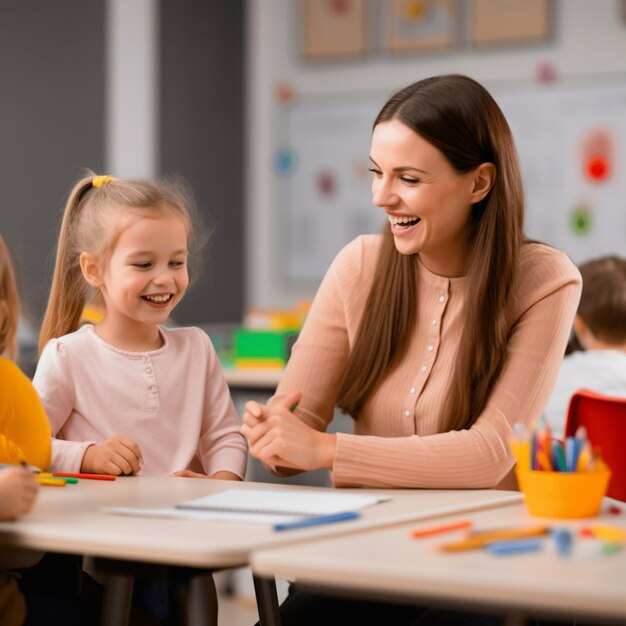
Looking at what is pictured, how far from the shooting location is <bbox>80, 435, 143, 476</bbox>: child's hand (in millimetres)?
1639

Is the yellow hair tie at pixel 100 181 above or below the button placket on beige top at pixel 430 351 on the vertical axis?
above

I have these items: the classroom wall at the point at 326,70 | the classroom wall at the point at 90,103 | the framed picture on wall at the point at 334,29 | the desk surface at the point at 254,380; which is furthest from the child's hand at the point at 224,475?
the framed picture on wall at the point at 334,29

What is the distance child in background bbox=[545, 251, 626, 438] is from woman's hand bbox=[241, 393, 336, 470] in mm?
1180

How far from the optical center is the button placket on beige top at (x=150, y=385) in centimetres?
182

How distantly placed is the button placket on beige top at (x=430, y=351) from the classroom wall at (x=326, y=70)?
359 centimetres

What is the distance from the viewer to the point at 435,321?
1.82 metres

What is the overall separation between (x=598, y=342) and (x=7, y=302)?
4.94ft

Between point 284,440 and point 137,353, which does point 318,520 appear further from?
point 137,353

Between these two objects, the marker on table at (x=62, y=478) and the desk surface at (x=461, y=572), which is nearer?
the desk surface at (x=461, y=572)

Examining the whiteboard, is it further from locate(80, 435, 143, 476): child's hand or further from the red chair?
locate(80, 435, 143, 476): child's hand

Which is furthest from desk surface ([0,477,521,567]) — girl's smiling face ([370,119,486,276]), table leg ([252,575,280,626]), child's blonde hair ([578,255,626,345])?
child's blonde hair ([578,255,626,345])

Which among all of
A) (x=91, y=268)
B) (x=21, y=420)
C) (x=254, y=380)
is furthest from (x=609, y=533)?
(x=254, y=380)

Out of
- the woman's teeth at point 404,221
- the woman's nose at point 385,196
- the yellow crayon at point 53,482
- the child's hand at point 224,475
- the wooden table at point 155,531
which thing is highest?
the woman's nose at point 385,196

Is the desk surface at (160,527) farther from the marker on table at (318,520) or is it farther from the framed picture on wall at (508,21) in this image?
the framed picture on wall at (508,21)
